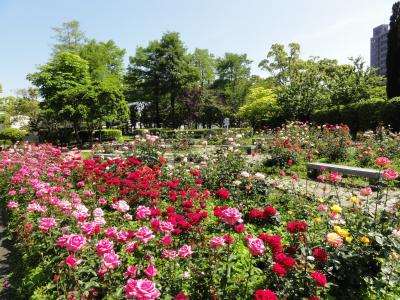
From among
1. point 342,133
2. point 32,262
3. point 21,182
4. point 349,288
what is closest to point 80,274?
point 32,262

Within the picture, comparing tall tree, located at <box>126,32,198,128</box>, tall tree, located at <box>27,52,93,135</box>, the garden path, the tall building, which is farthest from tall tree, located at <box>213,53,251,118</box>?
the tall building

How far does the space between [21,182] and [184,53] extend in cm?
3014

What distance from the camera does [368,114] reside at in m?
15.2

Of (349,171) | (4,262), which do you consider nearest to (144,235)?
(4,262)

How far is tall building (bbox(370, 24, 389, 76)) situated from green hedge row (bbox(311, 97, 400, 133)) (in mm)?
118333

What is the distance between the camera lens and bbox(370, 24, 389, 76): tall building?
11878cm

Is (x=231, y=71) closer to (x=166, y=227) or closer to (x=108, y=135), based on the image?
(x=108, y=135)

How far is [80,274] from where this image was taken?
2625 mm

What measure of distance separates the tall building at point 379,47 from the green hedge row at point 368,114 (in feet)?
388

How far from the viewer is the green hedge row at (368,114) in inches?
541

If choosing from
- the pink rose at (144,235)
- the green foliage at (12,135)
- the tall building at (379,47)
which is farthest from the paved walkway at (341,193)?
the tall building at (379,47)

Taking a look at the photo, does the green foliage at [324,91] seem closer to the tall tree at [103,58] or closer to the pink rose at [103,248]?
the tall tree at [103,58]

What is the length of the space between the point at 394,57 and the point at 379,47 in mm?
122540

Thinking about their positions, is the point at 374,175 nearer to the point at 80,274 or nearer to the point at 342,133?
the point at 342,133
